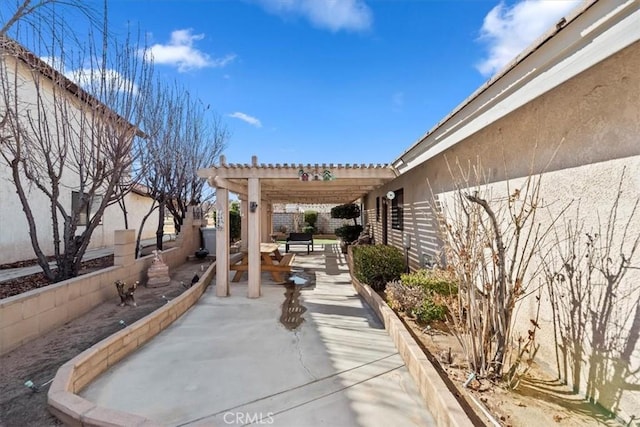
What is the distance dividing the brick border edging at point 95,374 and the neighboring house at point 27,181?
4.63 metres

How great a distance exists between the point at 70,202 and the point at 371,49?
13962 mm

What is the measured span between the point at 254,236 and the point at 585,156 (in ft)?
22.2

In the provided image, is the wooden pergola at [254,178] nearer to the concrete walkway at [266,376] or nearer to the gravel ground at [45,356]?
the concrete walkway at [266,376]

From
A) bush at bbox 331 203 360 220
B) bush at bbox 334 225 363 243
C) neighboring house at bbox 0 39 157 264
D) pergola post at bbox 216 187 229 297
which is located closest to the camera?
neighboring house at bbox 0 39 157 264

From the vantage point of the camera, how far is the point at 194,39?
11.1 m

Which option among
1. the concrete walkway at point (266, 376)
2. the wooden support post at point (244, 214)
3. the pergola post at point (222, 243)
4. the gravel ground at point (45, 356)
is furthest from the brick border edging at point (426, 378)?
the wooden support post at point (244, 214)

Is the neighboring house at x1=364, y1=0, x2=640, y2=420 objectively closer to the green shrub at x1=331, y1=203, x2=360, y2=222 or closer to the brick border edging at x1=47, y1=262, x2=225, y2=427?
the brick border edging at x1=47, y1=262, x2=225, y2=427

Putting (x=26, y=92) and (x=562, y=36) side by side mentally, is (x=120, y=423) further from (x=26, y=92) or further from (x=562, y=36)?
(x=26, y=92)

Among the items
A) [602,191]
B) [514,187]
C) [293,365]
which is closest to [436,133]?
[514,187]

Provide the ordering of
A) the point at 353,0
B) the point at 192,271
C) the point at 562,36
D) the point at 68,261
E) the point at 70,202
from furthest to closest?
the point at 70,202
the point at 192,271
the point at 353,0
the point at 68,261
the point at 562,36

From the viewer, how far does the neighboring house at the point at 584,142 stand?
2.77 meters

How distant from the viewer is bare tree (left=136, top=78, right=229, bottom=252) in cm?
1180

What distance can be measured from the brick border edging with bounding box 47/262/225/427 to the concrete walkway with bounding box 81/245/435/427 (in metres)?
0.16

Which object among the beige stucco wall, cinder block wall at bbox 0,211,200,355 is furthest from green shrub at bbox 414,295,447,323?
cinder block wall at bbox 0,211,200,355
